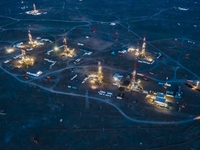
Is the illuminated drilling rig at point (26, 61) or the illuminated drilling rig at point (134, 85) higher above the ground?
the illuminated drilling rig at point (26, 61)

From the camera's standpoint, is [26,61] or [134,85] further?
[26,61]

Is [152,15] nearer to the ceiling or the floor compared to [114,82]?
nearer to the ceiling

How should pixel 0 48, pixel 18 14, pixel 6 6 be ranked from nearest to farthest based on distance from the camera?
pixel 0 48
pixel 18 14
pixel 6 6

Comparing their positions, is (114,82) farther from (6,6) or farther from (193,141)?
(6,6)

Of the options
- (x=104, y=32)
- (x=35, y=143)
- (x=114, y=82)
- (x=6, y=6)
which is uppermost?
(x=6, y=6)

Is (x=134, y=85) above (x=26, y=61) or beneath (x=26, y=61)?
beneath

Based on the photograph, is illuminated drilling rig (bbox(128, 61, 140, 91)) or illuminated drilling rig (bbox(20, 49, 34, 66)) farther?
A: illuminated drilling rig (bbox(20, 49, 34, 66))

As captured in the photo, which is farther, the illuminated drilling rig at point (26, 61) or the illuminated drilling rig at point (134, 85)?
the illuminated drilling rig at point (26, 61)

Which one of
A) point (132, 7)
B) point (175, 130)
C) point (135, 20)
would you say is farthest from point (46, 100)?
point (132, 7)

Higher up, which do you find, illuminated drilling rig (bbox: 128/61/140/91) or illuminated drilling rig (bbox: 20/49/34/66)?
illuminated drilling rig (bbox: 20/49/34/66)

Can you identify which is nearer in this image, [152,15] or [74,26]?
[74,26]

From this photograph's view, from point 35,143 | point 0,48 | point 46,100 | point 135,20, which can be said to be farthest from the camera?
point 135,20
